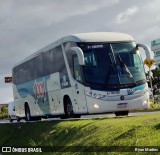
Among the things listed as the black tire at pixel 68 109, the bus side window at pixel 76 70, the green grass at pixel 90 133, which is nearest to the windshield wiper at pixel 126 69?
the bus side window at pixel 76 70

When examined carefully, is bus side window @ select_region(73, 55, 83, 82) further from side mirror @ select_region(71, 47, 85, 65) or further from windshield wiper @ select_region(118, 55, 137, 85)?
windshield wiper @ select_region(118, 55, 137, 85)

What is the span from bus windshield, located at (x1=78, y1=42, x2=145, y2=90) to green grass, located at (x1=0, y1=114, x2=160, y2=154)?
2.25m

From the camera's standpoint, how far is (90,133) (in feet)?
48.7

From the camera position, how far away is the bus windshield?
1959 cm

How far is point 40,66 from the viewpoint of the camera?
25.7m

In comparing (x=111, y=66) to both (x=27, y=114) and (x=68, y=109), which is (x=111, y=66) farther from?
(x=27, y=114)

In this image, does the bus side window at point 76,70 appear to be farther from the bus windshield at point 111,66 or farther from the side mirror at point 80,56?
the side mirror at point 80,56

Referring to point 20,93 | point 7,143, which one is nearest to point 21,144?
point 7,143

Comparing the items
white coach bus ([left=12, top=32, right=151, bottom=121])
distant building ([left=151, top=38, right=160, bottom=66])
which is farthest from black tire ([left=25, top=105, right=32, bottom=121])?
distant building ([left=151, top=38, right=160, bottom=66])

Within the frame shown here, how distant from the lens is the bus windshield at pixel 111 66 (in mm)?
Result: 19594

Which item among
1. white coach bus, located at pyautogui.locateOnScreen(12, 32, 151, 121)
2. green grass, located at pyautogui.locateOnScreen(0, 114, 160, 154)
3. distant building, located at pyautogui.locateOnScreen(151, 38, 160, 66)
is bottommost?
green grass, located at pyautogui.locateOnScreen(0, 114, 160, 154)

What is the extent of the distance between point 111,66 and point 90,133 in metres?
5.36

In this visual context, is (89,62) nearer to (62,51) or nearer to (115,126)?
(62,51)

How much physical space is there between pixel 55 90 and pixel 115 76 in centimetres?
455
